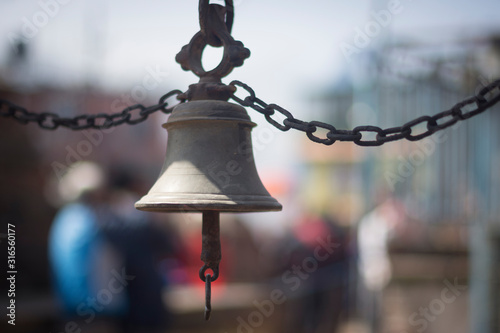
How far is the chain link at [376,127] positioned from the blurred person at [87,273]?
279 cm

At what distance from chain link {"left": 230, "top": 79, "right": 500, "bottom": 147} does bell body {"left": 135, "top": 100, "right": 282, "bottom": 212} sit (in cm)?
12

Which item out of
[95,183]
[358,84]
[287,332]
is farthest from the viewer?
[287,332]

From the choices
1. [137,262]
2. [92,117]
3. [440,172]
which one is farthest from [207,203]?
[440,172]

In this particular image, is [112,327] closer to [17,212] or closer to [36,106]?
[17,212]

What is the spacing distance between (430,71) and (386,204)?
7.43ft

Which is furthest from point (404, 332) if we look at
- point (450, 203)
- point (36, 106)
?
point (36, 106)

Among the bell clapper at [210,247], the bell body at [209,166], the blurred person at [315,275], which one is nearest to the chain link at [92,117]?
the bell body at [209,166]

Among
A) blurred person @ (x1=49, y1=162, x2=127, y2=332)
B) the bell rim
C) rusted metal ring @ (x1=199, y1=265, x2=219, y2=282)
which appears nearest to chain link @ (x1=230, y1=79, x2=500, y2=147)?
the bell rim

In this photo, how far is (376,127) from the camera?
1669 mm

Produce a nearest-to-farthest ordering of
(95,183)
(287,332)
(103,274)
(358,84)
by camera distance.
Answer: (103,274)
(95,183)
(358,84)
(287,332)

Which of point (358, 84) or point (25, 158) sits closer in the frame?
point (358, 84)

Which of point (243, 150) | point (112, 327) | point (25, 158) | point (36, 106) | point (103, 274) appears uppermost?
point (36, 106)

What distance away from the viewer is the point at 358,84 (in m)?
6.34

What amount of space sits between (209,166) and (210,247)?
27cm
